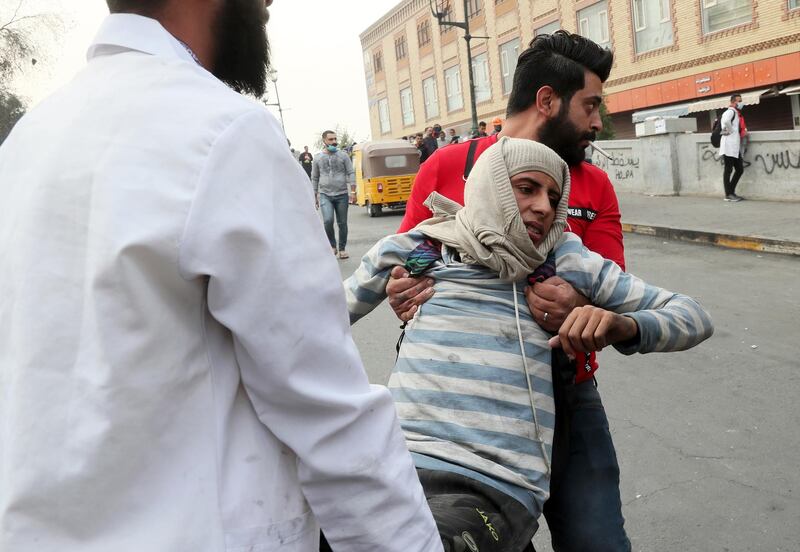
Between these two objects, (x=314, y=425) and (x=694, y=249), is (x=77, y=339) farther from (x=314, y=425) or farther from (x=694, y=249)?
(x=694, y=249)

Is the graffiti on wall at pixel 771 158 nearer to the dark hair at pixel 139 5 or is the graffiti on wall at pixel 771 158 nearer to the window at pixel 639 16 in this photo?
the dark hair at pixel 139 5

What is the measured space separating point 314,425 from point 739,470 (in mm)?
3327

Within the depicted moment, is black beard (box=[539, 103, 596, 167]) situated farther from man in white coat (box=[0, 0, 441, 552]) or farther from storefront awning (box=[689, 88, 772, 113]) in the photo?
storefront awning (box=[689, 88, 772, 113])

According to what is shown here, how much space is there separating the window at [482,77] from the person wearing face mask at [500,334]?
3779cm

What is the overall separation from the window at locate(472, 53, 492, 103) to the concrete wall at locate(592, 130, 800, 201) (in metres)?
21.7

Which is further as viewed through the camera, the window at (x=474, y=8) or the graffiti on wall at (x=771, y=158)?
the window at (x=474, y=8)

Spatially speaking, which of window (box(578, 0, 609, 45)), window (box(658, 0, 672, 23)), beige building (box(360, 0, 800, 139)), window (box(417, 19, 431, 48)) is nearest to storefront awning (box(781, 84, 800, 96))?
beige building (box(360, 0, 800, 139))

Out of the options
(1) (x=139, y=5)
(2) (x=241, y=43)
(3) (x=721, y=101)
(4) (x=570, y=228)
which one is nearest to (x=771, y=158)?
(3) (x=721, y=101)

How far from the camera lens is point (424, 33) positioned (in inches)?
1768

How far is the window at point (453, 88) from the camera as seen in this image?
138 ft

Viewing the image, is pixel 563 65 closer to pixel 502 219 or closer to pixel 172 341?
pixel 502 219

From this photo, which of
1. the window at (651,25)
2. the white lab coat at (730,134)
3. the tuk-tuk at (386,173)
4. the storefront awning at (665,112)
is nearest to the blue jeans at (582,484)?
the white lab coat at (730,134)

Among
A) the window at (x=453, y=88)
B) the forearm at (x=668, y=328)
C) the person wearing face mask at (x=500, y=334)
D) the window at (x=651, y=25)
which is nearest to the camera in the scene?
the person wearing face mask at (x=500, y=334)

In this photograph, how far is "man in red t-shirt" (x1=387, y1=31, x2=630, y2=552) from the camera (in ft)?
6.49
